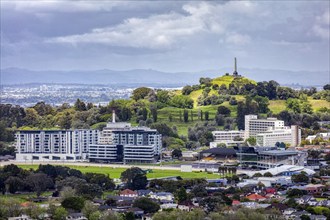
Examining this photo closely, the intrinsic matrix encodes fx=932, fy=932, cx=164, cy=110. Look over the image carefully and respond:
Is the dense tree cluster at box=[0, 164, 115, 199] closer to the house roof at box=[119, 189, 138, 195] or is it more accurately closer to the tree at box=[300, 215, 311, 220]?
the house roof at box=[119, 189, 138, 195]

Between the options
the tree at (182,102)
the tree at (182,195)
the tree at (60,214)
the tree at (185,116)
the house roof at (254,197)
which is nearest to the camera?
the tree at (60,214)

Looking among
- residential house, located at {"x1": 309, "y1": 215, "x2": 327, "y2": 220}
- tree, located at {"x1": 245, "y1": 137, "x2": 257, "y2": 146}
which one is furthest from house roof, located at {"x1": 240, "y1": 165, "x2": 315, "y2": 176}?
residential house, located at {"x1": 309, "y1": 215, "x2": 327, "y2": 220}

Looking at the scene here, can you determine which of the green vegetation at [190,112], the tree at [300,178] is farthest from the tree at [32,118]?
the tree at [300,178]

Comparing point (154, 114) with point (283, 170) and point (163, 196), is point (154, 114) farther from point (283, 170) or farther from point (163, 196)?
point (163, 196)

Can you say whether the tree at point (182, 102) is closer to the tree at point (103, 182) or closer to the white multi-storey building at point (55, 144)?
the white multi-storey building at point (55, 144)

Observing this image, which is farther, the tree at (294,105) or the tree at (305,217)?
the tree at (294,105)

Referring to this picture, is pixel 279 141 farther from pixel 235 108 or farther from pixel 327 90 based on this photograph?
pixel 327 90

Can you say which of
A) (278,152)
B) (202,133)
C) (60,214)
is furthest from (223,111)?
(60,214)
